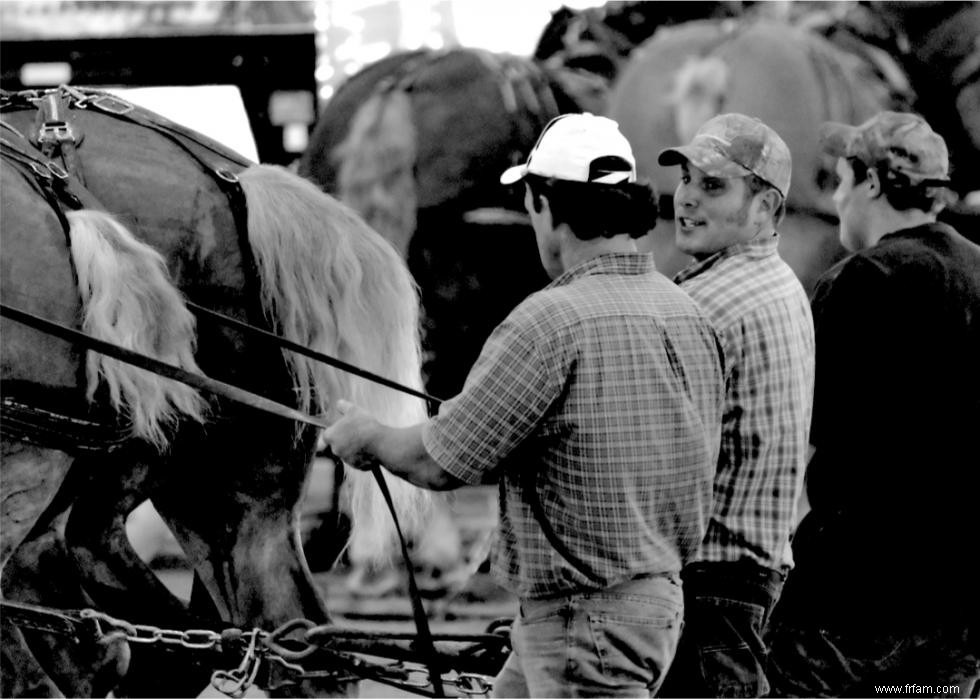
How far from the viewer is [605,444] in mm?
2041

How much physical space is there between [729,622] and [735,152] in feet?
3.00

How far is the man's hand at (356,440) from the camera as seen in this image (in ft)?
7.10

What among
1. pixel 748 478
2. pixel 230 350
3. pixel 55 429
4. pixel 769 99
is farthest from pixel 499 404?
pixel 769 99

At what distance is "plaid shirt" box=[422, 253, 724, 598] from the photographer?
2020 millimetres

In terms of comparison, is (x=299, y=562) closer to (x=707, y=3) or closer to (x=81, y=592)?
(x=81, y=592)

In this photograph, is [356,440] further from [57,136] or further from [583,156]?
[57,136]

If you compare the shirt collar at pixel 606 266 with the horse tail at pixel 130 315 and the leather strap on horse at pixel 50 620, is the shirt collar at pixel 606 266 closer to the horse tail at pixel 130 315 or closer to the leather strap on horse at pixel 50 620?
the horse tail at pixel 130 315

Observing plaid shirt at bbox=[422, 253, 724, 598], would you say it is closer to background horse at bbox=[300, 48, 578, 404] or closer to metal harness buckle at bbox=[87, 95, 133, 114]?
metal harness buckle at bbox=[87, 95, 133, 114]

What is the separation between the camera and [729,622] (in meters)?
2.46

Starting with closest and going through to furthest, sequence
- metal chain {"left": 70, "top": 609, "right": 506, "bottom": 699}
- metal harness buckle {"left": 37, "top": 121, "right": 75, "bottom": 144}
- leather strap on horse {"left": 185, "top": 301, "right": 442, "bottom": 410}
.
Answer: leather strap on horse {"left": 185, "top": 301, "right": 442, "bottom": 410} < metal chain {"left": 70, "top": 609, "right": 506, "bottom": 699} < metal harness buckle {"left": 37, "top": 121, "right": 75, "bottom": 144}

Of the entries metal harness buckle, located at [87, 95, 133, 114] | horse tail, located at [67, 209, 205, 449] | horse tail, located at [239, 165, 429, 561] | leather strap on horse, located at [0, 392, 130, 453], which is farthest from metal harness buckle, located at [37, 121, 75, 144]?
leather strap on horse, located at [0, 392, 130, 453]

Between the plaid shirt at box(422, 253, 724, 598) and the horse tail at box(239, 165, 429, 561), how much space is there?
105 cm

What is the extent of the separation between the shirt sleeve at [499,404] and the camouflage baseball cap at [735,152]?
30.3 inches

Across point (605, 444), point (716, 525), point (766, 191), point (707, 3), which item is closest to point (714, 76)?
point (707, 3)
